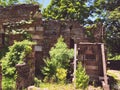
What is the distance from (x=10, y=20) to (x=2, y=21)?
0.50 metres

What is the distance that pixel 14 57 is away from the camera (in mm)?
12852

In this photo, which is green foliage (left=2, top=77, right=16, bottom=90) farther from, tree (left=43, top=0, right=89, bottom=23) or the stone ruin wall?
tree (left=43, top=0, right=89, bottom=23)

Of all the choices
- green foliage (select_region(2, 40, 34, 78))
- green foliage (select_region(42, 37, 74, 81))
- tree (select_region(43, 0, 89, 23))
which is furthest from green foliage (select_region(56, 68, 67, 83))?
tree (select_region(43, 0, 89, 23))

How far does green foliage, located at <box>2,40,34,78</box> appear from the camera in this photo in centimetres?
1245

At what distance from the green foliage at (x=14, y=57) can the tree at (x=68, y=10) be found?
48.6 feet

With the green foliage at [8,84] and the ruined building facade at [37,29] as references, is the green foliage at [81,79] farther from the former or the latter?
the ruined building facade at [37,29]

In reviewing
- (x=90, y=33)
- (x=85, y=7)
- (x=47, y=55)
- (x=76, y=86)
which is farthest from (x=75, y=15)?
(x=76, y=86)

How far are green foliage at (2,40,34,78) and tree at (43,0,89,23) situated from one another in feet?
48.6

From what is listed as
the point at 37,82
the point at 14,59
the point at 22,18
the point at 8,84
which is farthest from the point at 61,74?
the point at 22,18

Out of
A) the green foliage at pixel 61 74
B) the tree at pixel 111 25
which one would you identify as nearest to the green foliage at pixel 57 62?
the green foliage at pixel 61 74

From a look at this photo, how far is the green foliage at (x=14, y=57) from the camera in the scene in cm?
1245

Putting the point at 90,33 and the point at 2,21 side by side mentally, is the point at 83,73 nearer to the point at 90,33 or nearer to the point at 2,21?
the point at 90,33

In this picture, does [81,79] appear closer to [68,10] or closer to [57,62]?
[57,62]

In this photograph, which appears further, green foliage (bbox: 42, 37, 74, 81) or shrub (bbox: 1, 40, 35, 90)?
green foliage (bbox: 42, 37, 74, 81)
